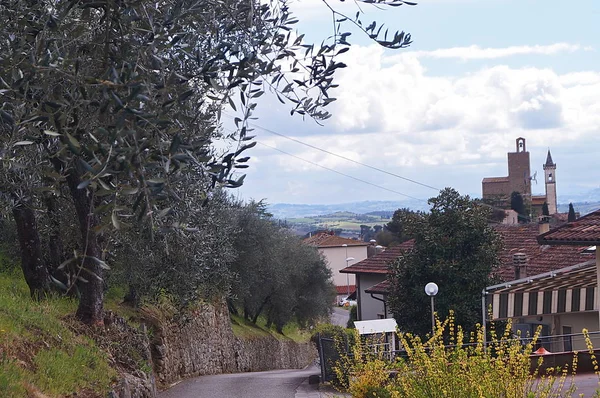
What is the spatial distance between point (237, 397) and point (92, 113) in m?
13.1

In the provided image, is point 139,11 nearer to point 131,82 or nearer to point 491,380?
point 131,82

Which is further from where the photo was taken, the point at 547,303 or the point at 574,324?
the point at 574,324

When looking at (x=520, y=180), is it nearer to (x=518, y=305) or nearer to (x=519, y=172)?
(x=519, y=172)

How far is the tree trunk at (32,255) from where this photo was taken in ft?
52.0

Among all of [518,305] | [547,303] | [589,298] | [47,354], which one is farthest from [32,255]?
[589,298]

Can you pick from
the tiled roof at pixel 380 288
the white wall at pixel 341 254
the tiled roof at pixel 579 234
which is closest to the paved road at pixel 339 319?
the white wall at pixel 341 254

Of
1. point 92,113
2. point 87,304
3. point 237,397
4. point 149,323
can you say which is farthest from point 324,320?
point 92,113

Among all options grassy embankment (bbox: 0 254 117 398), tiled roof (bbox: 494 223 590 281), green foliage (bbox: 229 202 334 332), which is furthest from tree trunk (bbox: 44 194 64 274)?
tiled roof (bbox: 494 223 590 281)

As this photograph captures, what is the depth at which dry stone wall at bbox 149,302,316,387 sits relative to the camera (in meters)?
21.8

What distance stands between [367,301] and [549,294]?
23880 millimetres

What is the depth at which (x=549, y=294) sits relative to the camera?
19.3 meters

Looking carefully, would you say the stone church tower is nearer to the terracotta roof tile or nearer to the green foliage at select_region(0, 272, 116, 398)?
the terracotta roof tile

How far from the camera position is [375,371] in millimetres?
13070

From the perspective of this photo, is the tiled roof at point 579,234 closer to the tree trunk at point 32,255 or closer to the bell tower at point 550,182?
→ the tree trunk at point 32,255
